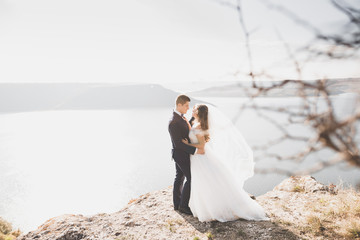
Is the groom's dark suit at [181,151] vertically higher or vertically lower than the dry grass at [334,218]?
higher

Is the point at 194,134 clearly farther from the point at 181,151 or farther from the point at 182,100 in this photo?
the point at 182,100

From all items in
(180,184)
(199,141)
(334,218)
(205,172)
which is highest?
(199,141)

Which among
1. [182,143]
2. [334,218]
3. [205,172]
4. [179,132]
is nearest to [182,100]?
[179,132]

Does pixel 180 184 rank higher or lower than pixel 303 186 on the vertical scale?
higher

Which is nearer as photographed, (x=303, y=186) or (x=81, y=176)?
(x=303, y=186)

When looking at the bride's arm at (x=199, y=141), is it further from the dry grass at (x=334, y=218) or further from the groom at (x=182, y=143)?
the dry grass at (x=334, y=218)

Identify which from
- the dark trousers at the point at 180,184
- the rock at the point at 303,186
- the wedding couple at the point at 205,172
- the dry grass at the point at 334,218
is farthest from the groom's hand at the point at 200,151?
the rock at the point at 303,186

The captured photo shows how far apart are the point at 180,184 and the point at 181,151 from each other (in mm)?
867

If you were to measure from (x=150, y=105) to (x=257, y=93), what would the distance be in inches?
7902

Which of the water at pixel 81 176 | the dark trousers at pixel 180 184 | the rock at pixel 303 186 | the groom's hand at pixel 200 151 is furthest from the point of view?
the water at pixel 81 176

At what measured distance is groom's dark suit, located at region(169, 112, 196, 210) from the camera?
3891mm

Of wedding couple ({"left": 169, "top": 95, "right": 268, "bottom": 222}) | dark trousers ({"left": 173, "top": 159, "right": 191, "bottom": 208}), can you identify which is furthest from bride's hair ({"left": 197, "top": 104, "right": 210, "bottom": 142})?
dark trousers ({"left": 173, "top": 159, "right": 191, "bottom": 208})

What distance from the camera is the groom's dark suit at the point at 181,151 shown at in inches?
153

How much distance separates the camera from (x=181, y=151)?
404cm
